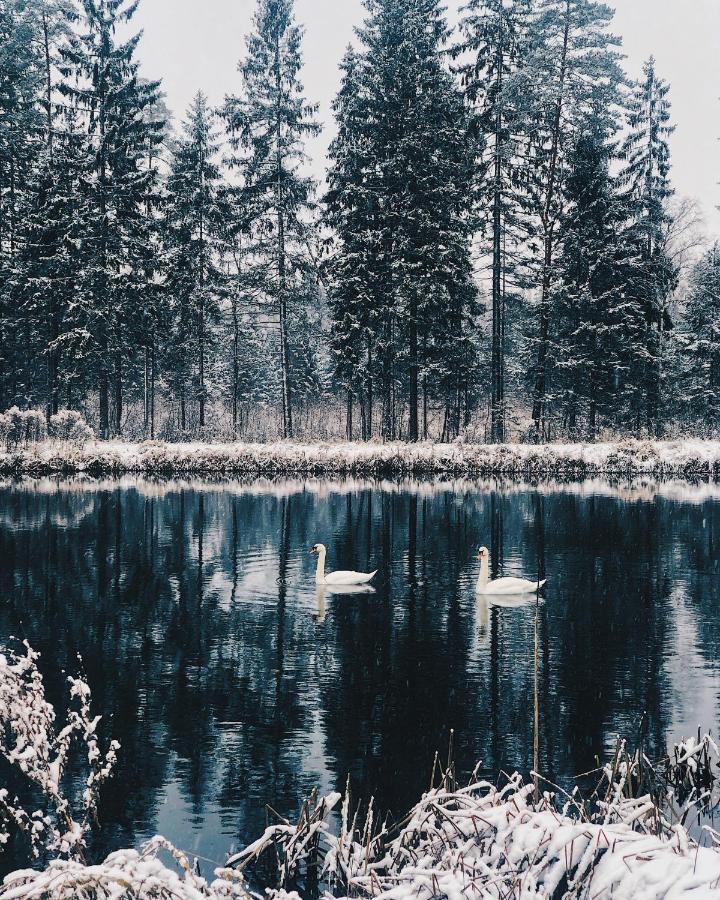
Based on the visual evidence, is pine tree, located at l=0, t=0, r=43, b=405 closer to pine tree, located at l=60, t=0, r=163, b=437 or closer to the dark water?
pine tree, located at l=60, t=0, r=163, b=437

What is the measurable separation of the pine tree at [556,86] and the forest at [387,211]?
0.32 feet

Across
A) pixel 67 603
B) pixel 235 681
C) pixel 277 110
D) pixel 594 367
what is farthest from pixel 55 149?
pixel 235 681

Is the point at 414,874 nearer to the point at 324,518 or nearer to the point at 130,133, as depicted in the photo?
the point at 324,518

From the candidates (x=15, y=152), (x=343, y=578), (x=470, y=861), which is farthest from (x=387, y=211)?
(x=470, y=861)

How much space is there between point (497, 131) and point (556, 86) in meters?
2.87

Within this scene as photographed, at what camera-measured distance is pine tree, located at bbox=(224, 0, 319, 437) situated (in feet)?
146

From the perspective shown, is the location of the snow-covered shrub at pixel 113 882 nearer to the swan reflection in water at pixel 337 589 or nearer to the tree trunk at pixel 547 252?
the swan reflection in water at pixel 337 589

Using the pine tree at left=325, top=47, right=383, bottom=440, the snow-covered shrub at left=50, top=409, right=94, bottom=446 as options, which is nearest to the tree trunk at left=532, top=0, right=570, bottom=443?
the pine tree at left=325, top=47, right=383, bottom=440

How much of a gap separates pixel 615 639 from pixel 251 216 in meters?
34.7

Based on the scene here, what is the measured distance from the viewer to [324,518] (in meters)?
26.1

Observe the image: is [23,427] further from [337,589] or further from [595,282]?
[337,589]

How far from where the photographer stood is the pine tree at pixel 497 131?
41.3 m

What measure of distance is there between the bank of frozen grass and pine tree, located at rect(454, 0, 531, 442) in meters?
3.82

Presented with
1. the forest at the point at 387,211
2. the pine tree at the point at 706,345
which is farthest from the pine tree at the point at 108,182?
the pine tree at the point at 706,345
